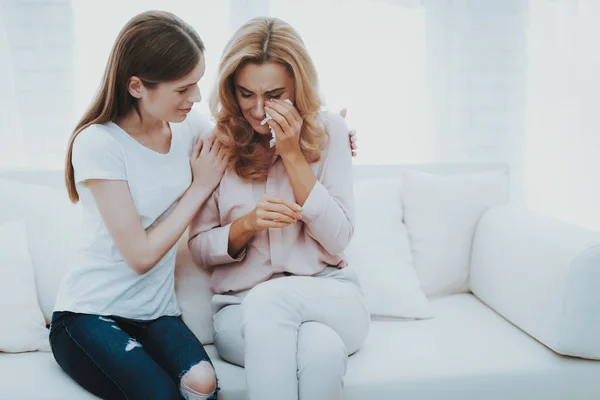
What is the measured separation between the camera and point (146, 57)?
1.35 m

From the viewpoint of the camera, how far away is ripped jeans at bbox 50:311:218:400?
1.25 metres

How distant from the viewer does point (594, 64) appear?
252 cm

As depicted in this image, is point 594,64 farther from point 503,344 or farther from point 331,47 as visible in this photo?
point 503,344

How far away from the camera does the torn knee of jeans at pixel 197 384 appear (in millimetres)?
1288

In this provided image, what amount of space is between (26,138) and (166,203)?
3.70ft

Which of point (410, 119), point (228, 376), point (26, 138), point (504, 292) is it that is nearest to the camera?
point (228, 376)

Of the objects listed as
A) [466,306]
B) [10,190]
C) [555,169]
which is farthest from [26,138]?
[555,169]

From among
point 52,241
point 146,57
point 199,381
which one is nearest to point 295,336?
point 199,381

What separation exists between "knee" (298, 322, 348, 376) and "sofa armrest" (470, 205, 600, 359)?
0.57 m

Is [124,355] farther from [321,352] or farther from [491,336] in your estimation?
[491,336]

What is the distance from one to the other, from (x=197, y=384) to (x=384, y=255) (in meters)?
0.75

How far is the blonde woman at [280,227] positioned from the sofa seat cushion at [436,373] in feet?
0.27

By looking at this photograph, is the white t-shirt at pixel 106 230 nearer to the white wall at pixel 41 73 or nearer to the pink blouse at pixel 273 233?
the pink blouse at pixel 273 233

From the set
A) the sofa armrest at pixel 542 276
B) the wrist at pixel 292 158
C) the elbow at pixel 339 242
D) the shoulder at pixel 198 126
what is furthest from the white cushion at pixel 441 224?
the shoulder at pixel 198 126
